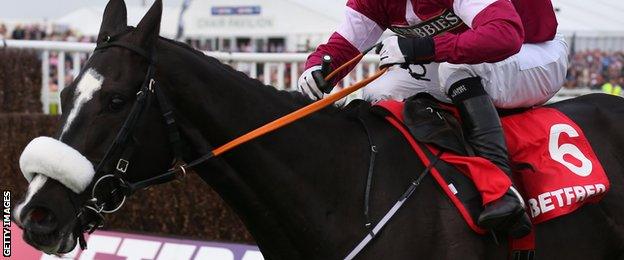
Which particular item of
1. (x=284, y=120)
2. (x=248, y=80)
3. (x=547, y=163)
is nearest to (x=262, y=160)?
(x=284, y=120)

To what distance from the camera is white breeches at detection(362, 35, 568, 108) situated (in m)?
3.99

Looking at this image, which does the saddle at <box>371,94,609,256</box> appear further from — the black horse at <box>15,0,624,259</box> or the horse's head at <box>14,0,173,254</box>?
the horse's head at <box>14,0,173,254</box>

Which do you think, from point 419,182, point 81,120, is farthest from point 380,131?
point 81,120

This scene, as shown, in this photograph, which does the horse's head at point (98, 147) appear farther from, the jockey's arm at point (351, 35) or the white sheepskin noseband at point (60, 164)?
the jockey's arm at point (351, 35)

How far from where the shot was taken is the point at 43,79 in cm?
816

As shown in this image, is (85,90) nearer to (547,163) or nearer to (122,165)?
(122,165)

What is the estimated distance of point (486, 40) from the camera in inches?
142

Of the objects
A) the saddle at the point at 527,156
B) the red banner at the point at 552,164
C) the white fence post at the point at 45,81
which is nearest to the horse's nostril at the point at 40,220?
the saddle at the point at 527,156

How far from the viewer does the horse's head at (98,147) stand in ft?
10.5

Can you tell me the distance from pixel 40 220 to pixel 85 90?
45 cm

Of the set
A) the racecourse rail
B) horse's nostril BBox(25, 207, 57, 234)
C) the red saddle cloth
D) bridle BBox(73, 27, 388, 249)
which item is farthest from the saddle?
the racecourse rail

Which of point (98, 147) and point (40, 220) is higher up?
point (98, 147)

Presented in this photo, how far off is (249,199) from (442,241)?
2.35 ft

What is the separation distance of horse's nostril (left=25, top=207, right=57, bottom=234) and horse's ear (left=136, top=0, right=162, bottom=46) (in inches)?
25.7
